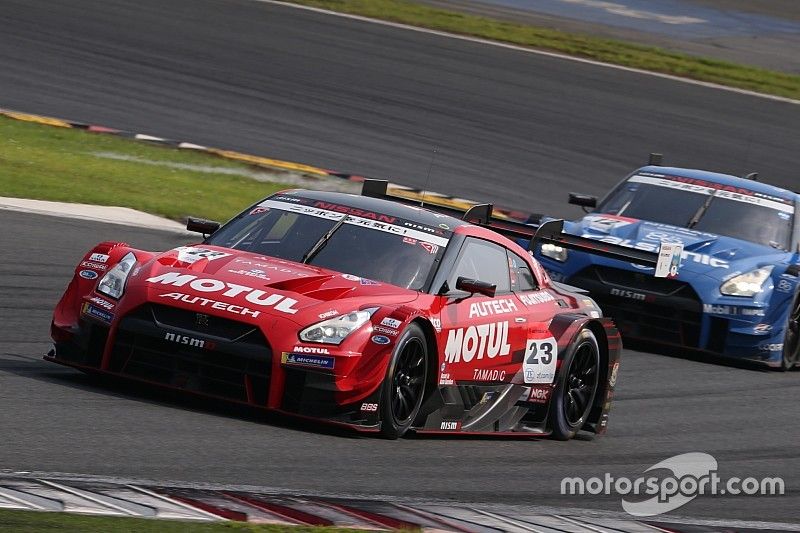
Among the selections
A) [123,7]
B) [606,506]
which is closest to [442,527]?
[606,506]

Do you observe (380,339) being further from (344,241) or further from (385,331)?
(344,241)

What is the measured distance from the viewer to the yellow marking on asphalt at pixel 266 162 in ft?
54.4

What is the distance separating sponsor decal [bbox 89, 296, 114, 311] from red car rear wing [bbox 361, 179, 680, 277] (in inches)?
98.1

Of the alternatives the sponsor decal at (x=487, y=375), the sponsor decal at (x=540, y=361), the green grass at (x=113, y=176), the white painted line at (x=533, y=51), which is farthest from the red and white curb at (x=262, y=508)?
the white painted line at (x=533, y=51)

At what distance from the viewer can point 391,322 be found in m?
7.17

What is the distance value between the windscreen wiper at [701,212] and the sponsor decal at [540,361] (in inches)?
175

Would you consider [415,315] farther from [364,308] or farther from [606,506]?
[606,506]

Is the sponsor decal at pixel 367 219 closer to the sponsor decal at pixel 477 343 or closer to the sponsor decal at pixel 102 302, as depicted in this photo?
the sponsor decal at pixel 477 343

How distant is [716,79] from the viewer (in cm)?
2422

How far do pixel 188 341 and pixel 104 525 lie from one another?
6.80 ft

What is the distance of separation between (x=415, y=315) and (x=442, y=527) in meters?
1.74

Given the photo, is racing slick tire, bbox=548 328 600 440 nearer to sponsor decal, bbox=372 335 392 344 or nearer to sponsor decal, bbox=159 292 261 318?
sponsor decal, bbox=372 335 392 344

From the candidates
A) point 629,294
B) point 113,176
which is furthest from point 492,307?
point 113,176

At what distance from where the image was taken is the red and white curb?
522 centimetres
